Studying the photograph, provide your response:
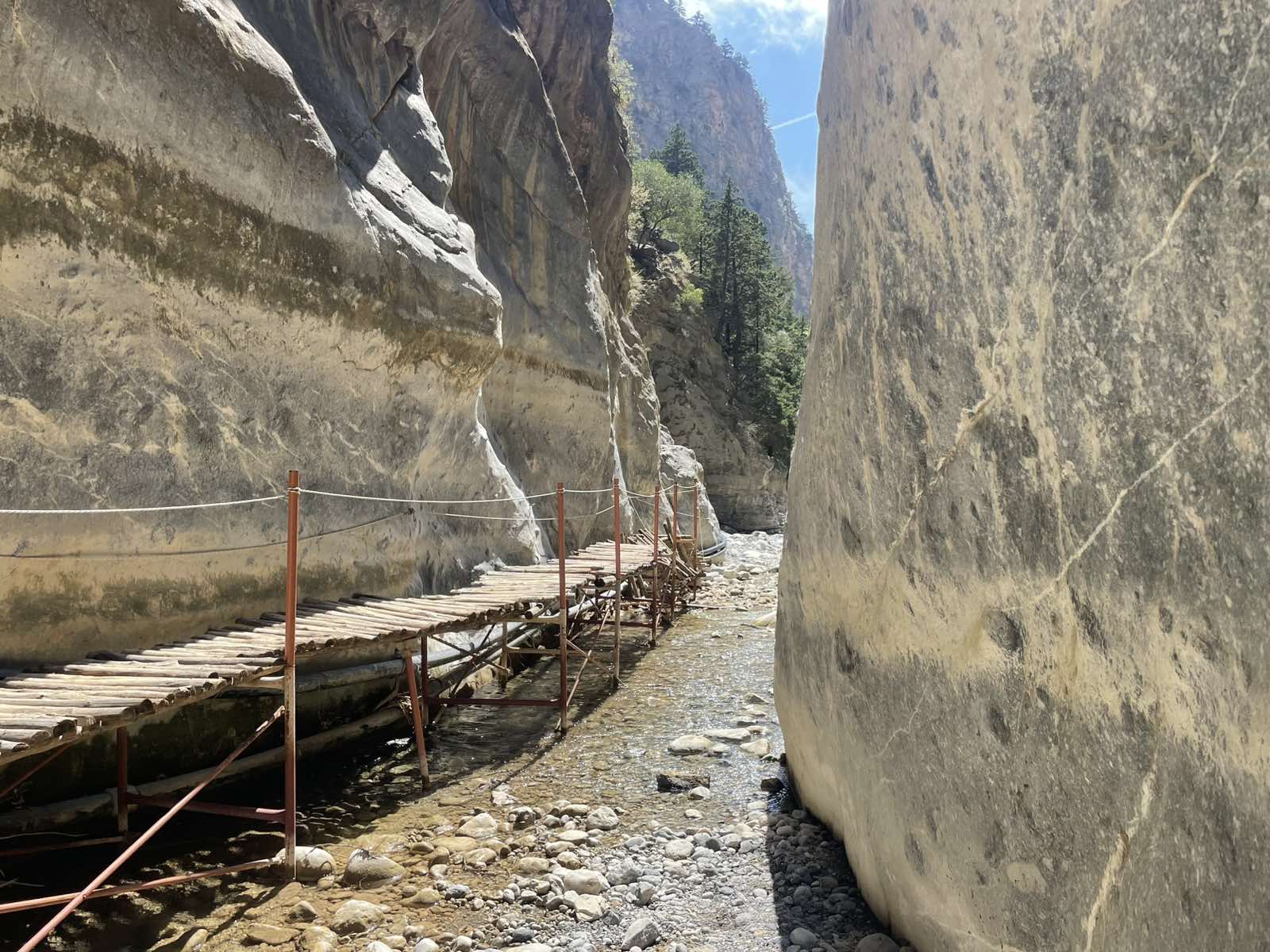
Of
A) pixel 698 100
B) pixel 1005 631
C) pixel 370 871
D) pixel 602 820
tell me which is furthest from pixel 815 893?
pixel 698 100

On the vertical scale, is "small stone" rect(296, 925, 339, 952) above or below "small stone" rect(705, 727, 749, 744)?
below

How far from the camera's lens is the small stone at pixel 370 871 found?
6012 millimetres

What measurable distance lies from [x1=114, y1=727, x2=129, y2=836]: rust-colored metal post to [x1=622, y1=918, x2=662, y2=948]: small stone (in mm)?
3363

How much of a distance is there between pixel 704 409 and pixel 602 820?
2892 cm

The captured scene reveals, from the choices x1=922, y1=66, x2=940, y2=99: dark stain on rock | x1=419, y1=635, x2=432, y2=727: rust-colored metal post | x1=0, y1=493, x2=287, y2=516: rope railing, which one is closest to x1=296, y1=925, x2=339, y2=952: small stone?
x1=0, y1=493, x2=287, y2=516: rope railing

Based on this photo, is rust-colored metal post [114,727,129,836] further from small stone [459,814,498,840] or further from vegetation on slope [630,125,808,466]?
vegetation on slope [630,125,808,466]

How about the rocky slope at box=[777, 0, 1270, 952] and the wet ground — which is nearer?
the rocky slope at box=[777, 0, 1270, 952]

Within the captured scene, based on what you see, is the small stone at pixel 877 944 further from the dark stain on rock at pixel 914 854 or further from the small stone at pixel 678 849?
the small stone at pixel 678 849

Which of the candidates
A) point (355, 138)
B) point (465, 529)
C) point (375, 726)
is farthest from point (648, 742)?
point (355, 138)

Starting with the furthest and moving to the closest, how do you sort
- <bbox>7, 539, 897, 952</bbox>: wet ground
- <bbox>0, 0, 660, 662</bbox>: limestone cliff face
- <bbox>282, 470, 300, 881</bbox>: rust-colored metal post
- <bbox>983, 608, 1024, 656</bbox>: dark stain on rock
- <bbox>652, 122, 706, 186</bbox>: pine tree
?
<bbox>652, 122, 706, 186</bbox>: pine tree, <bbox>0, 0, 660, 662</bbox>: limestone cliff face, <bbox>282, 470, 300, 881</bbox>: rust-colored metal post, <bbox>7, 539, 897, 952</bbox>: wet ground, <bbox>983, 608, 1024, 656</bbox>: dark stain on rock

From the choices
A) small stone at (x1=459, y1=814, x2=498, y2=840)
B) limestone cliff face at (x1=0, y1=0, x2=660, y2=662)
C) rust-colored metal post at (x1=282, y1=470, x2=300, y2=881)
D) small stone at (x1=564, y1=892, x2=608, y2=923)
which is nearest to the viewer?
small stone at (x1=564, y1=892, x2=608, y2=923)

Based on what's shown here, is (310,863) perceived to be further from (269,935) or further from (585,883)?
(585,883)

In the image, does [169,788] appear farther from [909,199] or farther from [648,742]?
[909,199]

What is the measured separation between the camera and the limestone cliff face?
6.39m
